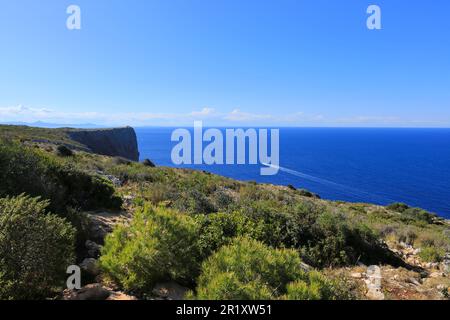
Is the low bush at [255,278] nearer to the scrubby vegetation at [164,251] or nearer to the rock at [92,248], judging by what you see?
the scrubby vegetation at [164,251]

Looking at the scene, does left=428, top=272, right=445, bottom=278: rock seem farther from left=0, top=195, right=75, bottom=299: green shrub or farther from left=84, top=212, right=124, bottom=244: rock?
left=0, top=195, right=75, bottom=299: green shrub

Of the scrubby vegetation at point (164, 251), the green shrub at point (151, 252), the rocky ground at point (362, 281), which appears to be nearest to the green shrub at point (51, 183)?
the scrubby vegetation at point (164, 251)

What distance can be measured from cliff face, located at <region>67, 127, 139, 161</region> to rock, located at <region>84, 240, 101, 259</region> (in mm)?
61403

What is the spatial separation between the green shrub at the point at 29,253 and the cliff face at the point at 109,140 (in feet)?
206

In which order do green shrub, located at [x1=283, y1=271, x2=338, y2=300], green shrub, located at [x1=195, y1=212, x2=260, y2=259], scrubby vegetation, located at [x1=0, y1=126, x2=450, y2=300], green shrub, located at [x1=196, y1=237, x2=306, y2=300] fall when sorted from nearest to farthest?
green shrub, located at [x1=196, y1=237, x2=306, y2=300] < green shrub, located at [x1=283, y1=271, x2=338, y2=300] < scrubby vegetation, located at [x1=0, y1=126, x2=450, y2=300] < green shrub, located at [x1=195, y1=212, x2=260, y2=259]

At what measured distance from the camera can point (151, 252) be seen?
15.4 feet

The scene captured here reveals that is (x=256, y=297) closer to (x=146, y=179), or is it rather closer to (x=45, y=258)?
(x=45, y=258)

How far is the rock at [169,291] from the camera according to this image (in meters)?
4.65

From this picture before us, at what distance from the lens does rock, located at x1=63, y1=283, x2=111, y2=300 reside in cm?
430

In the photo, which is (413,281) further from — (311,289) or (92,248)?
(92,248)

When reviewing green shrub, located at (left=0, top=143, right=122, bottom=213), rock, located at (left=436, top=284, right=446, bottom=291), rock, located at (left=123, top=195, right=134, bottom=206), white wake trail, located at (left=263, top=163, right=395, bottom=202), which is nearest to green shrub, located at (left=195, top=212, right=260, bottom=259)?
green shrub, located at (left=0, top=143, right=122, bottom=213)

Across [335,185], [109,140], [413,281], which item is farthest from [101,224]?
[335,185]

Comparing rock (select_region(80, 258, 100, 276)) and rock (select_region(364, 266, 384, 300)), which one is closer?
rock (select_region(80, 258, 100, 276))
